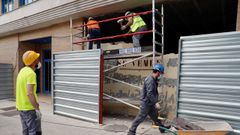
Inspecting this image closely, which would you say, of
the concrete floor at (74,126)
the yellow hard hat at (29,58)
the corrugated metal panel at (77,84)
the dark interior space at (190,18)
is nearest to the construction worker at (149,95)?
the concrete floor at (74,126)

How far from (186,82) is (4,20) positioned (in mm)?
13583

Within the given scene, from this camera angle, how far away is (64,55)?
863 centimetres

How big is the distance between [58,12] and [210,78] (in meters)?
7.70

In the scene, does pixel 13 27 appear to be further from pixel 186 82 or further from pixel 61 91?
pixel 186 82

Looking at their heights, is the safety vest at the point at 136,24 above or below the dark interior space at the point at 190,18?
below

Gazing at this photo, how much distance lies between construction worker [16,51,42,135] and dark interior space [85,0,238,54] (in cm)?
541

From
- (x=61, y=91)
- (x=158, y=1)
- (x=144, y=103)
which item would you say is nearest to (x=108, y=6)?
(x=158, y=1)

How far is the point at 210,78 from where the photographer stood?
15.9 feet

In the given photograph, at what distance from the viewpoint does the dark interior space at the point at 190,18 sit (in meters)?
8.84

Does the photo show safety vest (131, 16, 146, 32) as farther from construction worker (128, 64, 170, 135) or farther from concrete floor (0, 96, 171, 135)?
concrete floor (0, 96, 171, 135)

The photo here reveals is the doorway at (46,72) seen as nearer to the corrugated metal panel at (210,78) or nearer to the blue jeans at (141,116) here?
the blue jeans at (141,116)

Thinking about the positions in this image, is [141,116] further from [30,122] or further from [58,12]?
[58,12]

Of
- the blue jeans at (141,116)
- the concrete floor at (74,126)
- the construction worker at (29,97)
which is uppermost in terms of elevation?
the construction worker at (29,97)

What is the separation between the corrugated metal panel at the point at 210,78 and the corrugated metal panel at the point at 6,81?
41.0 feet
